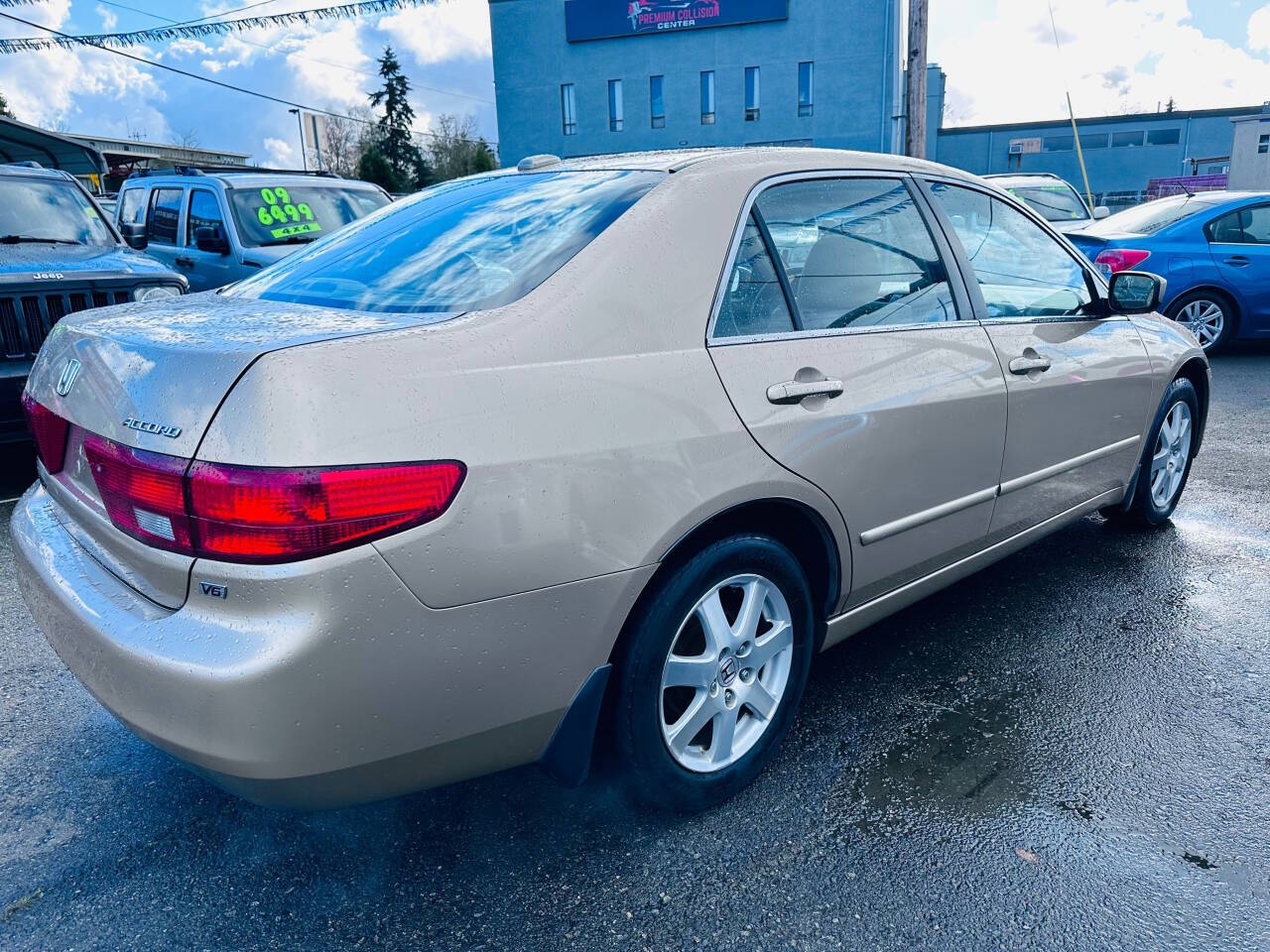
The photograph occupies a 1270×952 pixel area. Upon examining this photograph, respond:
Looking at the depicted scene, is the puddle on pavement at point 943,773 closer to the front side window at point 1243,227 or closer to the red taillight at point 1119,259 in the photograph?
the red taillight at point 1119,259

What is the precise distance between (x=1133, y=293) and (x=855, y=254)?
1512 millimetres

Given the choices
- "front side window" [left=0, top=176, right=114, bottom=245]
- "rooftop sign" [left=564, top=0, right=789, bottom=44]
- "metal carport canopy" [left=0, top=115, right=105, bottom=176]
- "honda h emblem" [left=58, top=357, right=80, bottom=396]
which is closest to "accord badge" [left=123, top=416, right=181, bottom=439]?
"honda h emblem" [left=58, top=357, right=80, bottom=396]

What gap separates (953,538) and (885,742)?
0.69m

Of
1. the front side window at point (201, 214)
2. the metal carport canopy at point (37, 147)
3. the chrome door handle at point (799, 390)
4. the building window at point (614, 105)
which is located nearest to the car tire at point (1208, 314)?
the chrome door handle at point (799, 390)

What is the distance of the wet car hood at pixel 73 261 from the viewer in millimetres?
5493

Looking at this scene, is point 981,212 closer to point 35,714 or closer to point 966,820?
point 966,820

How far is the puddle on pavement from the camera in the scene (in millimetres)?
2434

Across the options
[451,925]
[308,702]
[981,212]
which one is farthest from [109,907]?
[981,212]

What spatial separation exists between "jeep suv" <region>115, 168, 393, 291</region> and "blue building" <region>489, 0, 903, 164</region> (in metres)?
34.1

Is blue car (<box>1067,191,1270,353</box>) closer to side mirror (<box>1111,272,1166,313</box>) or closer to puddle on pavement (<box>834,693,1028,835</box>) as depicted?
side mirror (<box>1111,272,1166,313</box>)

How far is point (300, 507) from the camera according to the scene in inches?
65.2

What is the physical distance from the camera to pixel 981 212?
10.9 feet

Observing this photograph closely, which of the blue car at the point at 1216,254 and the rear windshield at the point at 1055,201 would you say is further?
the rear windshield at the point at 1055,201

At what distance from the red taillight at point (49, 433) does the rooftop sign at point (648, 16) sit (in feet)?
147
